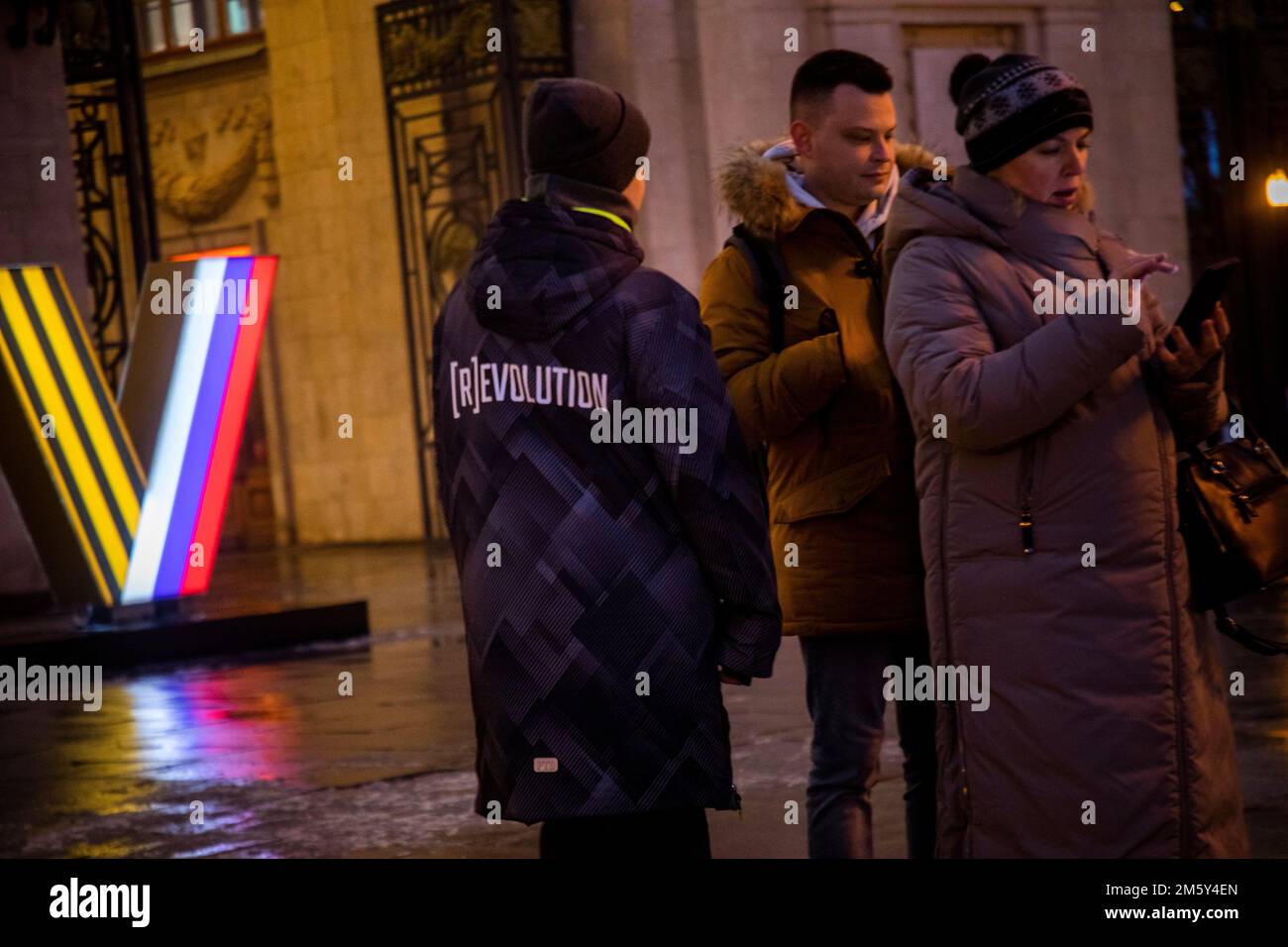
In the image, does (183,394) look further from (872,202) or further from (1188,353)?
(1188,353)

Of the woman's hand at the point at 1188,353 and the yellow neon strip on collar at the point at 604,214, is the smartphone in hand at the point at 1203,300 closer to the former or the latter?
the woman's hand at the point at 1188,353

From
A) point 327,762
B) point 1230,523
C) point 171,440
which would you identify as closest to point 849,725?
point 1230,523

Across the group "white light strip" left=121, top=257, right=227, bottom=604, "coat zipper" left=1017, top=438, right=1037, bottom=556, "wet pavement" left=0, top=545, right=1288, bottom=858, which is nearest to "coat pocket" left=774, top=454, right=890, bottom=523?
"coat zipper" left=1017, top=438, right=1037, bottom=556

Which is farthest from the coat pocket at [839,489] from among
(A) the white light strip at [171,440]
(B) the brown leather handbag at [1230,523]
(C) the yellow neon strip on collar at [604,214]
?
(A) the white light strip at [171,440]

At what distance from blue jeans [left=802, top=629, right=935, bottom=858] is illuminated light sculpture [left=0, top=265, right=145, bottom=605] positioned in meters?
8.27

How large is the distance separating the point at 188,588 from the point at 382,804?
6071mm

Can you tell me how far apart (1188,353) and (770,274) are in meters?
1.17

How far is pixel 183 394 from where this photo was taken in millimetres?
12547

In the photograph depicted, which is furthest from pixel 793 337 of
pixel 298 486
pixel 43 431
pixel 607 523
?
pixel 298 486

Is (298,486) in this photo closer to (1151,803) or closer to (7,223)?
(7,223)

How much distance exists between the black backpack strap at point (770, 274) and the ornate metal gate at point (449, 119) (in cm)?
1459

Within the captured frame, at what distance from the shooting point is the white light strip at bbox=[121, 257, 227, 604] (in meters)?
12.5

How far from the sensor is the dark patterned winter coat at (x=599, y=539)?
371 cm

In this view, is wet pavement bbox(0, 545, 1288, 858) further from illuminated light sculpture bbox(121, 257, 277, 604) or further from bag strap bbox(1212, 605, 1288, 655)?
bag strap bbox(1212, 605, 1288, 655)
